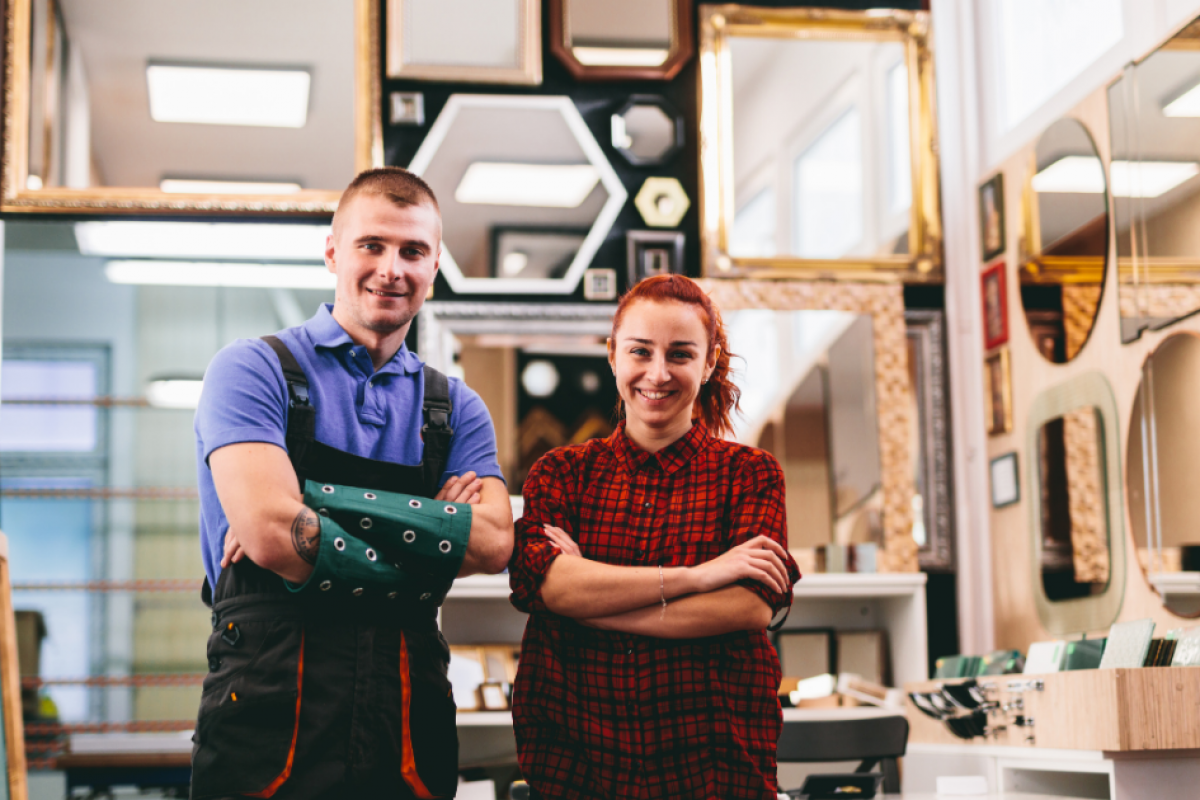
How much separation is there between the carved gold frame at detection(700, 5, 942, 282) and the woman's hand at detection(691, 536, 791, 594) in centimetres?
247

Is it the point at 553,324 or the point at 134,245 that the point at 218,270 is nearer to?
the point at 134,245

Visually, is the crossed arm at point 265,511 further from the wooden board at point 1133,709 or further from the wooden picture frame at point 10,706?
the wooden board at point 1133,709

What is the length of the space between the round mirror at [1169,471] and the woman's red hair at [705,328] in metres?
1.40

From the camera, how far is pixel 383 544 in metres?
1.65

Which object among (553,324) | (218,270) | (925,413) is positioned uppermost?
(218,270)

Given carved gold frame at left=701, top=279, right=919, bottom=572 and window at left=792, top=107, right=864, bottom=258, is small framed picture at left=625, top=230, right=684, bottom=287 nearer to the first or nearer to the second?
carved gold frame at left=701, top=279, right=919, bottom=572

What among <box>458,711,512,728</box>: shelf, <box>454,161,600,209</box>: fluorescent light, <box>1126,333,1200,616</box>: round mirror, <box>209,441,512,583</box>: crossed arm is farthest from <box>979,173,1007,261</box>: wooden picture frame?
<box>209,441,512,583</box>: crossed arm

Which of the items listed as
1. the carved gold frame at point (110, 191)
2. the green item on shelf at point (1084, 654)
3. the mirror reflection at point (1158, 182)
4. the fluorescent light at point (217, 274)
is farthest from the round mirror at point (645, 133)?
the green item on shelf at point (1084, 654)

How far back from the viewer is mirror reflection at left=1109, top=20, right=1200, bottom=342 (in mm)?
2895

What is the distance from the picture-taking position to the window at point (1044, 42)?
3.48 metres

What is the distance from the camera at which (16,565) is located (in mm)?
5402

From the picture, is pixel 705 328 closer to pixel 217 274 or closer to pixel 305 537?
pixel 305 537

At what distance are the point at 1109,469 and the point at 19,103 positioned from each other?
3.52 meters

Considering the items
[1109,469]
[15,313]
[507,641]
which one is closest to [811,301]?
[1109,469]
